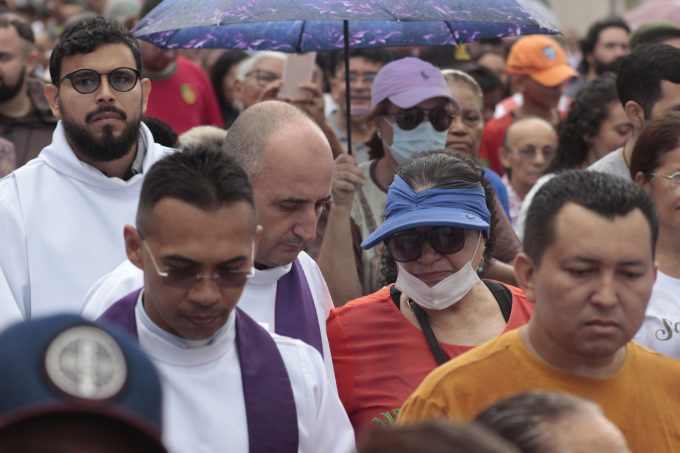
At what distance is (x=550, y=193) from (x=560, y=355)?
0.44 metres

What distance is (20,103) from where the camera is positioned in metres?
8.11

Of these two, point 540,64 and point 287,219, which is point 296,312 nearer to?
point 287,219

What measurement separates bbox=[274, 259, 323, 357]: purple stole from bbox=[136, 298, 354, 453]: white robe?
2.45 feet

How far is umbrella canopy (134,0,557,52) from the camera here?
5.59 m

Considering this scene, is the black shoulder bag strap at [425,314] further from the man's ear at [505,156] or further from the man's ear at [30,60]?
the man's ear at [30,60]

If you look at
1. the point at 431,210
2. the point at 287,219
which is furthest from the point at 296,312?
the point at 431,210

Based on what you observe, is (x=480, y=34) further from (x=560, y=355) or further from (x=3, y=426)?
(x=3, y=426)

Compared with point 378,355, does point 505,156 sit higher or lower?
lower

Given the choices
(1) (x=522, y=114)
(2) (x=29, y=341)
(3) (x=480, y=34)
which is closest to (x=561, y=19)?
(1) (x=522, y=114)

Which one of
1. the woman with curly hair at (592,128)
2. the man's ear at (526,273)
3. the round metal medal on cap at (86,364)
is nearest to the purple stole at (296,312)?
the man's ear at (526,273)

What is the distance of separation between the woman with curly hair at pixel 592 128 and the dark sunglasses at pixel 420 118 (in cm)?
100

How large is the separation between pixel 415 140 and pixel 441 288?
189cm

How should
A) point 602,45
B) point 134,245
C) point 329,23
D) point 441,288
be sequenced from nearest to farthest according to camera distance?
point 134,245
point 441,288
point 329,23
point 602,45

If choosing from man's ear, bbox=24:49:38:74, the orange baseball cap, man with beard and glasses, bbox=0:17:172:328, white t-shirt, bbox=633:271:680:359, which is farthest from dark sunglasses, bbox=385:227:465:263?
the orange baseball cap
